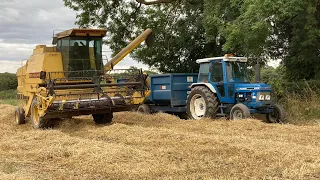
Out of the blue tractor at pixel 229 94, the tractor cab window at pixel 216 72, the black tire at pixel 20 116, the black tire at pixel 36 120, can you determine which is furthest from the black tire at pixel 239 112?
the black tire at pixel 20 116

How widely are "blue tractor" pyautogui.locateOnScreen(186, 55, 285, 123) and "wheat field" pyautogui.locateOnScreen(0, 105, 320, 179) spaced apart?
1.57m

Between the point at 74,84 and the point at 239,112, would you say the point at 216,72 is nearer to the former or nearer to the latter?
the point at 239,112

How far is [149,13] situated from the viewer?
20.7 metres

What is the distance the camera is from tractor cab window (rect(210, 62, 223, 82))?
1306cm

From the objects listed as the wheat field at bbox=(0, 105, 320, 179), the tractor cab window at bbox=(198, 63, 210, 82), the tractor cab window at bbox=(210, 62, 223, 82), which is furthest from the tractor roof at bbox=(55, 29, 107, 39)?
the tractor cab window at bbox=(210, 62, 223, 82)

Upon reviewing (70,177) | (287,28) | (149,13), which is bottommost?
(70,177)

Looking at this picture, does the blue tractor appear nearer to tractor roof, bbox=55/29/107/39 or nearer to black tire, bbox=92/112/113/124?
black tire, bbox=92/112/113/124

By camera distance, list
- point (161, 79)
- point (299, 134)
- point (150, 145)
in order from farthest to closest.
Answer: point (161, 79) → point (299, 134) → point (150, 145)

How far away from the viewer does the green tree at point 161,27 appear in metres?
18.9

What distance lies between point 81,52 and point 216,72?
421 centimetres

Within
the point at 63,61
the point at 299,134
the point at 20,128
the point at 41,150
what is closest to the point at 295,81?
the point at 299,134

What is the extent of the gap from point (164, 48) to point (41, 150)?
40.7ft

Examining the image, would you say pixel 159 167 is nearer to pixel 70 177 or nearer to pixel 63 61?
pixel 70 177

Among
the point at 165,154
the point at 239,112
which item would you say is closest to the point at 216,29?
the point at 239,112
